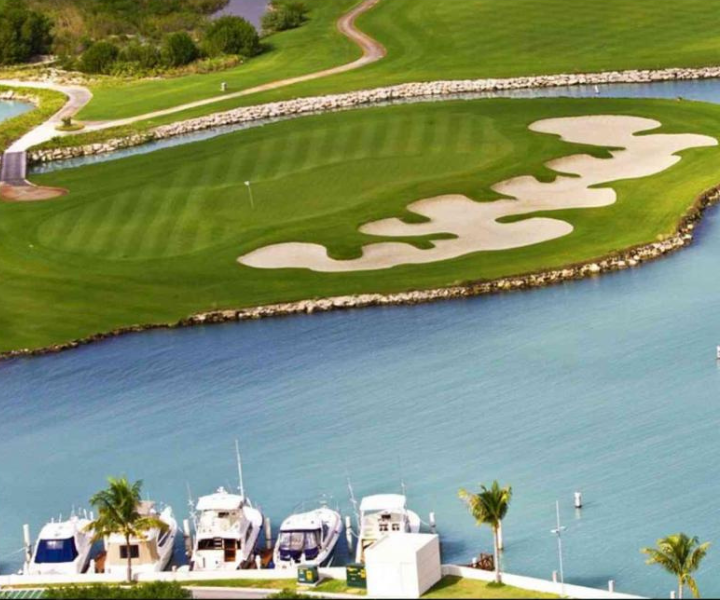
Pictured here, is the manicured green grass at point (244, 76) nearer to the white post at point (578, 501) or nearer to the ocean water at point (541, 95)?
the ocean water at point (541, 95)

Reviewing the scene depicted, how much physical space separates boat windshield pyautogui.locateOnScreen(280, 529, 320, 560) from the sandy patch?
56413 mm

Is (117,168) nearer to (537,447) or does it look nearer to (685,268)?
(685,268)

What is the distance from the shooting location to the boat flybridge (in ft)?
227

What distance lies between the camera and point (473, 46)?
160500 mm

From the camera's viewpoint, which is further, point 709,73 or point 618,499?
point 709,73

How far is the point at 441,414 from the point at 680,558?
21.0m

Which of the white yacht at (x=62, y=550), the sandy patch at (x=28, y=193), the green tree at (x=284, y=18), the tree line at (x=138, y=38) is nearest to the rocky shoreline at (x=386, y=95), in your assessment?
the sandy patch at (x=28, y=193)

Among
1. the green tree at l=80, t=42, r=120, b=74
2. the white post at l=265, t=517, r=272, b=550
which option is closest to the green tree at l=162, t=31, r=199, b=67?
the green tree at l=80, t=42, r=120, b=74

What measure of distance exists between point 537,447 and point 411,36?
307ft

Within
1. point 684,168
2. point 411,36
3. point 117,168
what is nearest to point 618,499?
point 684,168

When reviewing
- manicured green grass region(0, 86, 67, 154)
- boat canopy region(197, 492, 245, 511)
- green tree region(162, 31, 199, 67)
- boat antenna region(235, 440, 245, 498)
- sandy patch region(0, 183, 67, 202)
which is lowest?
boat canopy region(197, 492, 245, 511)

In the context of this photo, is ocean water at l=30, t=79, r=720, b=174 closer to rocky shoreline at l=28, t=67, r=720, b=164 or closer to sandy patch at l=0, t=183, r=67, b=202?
rocky shoreline at l=28, t=67, r=720, b=164

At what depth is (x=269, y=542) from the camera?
71.2 m

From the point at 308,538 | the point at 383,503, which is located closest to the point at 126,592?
the point at 308,538
